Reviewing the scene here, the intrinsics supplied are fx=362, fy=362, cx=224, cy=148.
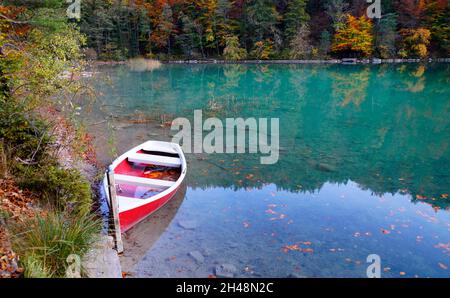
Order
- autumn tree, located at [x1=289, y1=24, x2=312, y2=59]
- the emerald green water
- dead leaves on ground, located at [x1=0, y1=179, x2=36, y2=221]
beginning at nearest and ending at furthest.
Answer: dead leaves on ground, located at [x1=0, y1=179, x2=36, y2=221]
the emerald green water
autumn tree, located at [x1=289, y1=24, x2=312, y2=59]

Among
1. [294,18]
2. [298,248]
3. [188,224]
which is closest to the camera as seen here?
[298,248]

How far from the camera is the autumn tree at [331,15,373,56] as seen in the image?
3766 centimetres

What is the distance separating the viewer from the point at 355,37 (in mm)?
37469

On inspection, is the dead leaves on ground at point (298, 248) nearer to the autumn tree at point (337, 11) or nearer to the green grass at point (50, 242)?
the green grass at point (50, 242)

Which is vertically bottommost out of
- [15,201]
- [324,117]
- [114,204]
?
[324,117]

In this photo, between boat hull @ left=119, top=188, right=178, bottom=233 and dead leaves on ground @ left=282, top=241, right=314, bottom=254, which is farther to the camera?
boat hull @ left=119, top=188, right=178, bottom=233

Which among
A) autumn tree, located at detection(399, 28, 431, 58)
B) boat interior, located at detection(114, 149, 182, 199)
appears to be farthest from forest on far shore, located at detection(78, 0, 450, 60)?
boat interior, located at detection(114, 149, 182, 199)

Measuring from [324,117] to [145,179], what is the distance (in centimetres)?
1062

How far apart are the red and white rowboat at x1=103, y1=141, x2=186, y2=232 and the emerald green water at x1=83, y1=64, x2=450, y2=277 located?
516 millimetres

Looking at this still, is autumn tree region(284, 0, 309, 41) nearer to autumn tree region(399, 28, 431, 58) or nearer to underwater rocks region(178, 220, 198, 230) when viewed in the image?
autumn tree region(399, 28, 431, 58)

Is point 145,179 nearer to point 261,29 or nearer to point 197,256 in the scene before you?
point 197,256

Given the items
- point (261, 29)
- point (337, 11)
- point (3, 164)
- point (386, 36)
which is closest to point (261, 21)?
point (261, 29)
